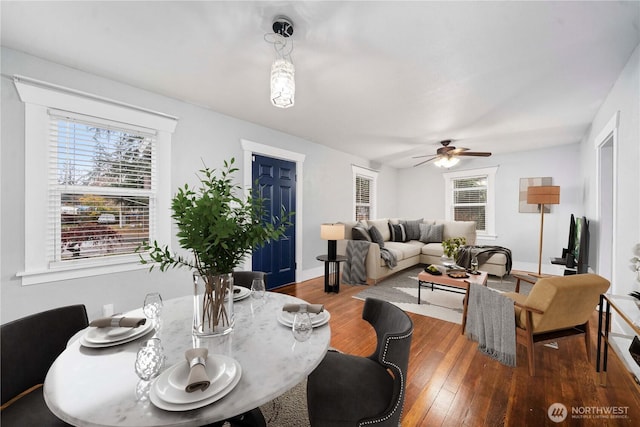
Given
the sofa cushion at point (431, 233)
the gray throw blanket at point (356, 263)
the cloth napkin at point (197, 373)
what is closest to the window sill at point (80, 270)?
the cloth napkin at point (197, 373)

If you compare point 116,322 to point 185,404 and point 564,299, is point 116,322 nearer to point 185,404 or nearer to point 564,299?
point 185,404

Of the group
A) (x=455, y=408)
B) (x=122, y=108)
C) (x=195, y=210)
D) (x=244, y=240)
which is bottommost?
(x=455, y=408)

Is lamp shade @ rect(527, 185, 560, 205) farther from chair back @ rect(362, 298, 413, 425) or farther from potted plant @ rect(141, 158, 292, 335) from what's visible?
potted plant @ rect(141, 158, 292, 335)

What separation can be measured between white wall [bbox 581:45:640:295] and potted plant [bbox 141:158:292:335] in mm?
2807

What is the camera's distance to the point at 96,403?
740 mm

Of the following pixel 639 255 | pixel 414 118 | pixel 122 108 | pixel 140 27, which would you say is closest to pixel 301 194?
pixel 414 118

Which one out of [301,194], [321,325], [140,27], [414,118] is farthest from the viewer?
[301,194]

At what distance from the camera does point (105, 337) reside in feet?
3.55

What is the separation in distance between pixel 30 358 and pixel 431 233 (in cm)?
605

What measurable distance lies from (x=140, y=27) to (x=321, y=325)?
2294 mm

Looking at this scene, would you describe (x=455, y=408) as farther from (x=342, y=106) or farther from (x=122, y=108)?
(x=122, y=108)

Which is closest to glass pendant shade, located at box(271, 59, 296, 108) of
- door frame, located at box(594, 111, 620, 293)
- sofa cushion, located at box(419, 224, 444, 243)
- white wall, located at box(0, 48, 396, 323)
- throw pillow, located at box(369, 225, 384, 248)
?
white wall, located at box(0, 48, 396, 323)

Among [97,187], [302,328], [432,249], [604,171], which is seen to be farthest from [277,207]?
[604,171]

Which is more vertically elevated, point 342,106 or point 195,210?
point 342,106
